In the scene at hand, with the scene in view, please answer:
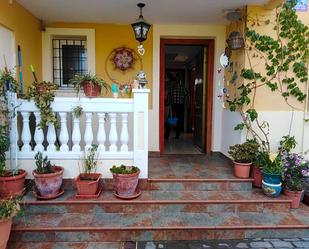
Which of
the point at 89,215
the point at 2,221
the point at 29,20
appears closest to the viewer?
the point at 2,221

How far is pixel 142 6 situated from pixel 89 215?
110 inches

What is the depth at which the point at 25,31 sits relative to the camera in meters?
3.80

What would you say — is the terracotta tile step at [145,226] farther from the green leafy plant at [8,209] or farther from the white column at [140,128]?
the white column at [140,128]

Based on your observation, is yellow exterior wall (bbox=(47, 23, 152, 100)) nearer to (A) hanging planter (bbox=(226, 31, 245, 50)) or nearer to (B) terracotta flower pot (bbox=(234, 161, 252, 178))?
(A) hanging planter (bbox=(226, 31, 245, 50))

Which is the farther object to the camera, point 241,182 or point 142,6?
point 142,6

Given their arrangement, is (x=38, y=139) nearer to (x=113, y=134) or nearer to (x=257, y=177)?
(x=113, y=134)

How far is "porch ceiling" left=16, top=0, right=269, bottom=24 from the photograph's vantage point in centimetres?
353

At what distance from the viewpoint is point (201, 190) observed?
10.9 feet

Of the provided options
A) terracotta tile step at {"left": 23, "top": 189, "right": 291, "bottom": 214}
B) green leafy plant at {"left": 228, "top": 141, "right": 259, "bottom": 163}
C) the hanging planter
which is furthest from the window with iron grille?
green leafy plant at {"left": 228, "top": 141, "right": 259, "bottom": 163}

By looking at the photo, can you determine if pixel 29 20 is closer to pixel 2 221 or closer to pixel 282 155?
pixel 2 221

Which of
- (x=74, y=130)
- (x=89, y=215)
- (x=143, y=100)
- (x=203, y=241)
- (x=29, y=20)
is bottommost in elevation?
(x=203, y=241)

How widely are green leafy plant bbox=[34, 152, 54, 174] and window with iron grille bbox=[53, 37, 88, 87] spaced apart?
1.88 m

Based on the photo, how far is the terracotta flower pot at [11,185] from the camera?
2.89 metres

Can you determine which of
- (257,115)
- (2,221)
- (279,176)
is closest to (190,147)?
(257,115)
